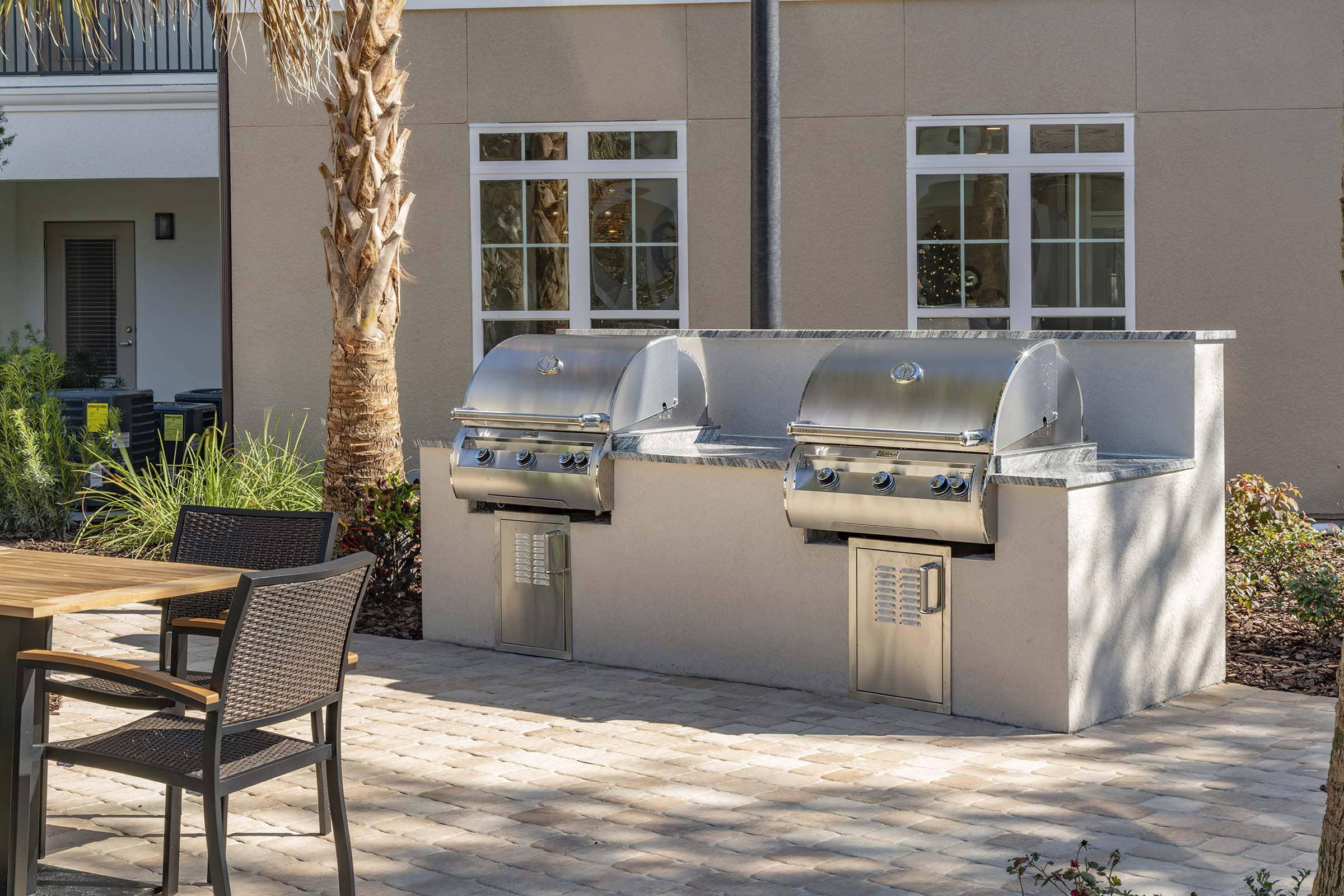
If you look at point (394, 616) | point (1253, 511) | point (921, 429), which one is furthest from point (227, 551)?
point (1253, 511)

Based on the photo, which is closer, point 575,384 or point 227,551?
point 227,551

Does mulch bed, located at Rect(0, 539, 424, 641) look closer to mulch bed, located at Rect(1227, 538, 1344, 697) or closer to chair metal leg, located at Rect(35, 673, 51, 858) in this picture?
chair metal leg, located at Rect(35, 673, 51, 858)

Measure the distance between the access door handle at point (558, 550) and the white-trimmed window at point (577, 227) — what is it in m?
4.66

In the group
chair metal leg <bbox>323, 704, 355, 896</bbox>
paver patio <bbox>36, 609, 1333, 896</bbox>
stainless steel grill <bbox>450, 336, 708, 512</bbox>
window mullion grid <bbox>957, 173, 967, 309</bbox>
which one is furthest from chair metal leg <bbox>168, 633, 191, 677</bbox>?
window mullion grid <bbox>957, 173, 967, 309</bbox>

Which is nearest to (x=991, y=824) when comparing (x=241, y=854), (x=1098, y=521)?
(x=1098, y=521)

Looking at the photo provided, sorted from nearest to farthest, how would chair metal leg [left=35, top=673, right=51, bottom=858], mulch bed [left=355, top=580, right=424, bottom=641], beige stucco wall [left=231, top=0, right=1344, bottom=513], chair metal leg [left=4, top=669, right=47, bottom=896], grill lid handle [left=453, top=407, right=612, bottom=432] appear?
chair metal leg [left=4, top=669, right=47, bottom=896], chair metal leg [left=35, top=673, right=51, bottom=858], grill lid handle [left=453, top=407, right=612, bottom=432], mulch bed [left=355, top=580, right=424, bottom=641], beige stucco wall [left=231, top=0, right=1344, bottom=513]

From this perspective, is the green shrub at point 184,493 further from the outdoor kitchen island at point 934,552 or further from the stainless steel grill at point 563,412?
the stainless steel grill at point 563,412

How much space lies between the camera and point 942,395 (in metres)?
5.88

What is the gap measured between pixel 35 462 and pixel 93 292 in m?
8.47

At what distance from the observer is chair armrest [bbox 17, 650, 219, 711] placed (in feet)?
12.1

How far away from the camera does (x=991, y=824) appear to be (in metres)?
4.66

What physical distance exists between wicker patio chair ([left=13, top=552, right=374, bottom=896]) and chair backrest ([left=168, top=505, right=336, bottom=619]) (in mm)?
777

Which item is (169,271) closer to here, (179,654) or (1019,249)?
(1019,249)

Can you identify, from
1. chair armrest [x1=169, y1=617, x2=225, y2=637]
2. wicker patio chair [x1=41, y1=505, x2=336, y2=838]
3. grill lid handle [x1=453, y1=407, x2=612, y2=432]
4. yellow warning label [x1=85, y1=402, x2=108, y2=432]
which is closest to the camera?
chair armrest [x1=169, y1=617, x2=225, y2=637]
